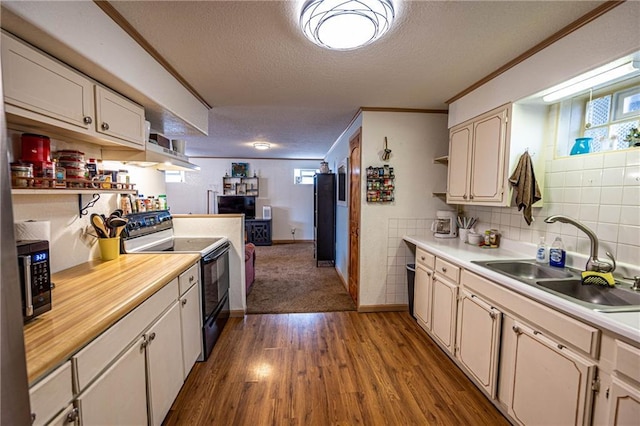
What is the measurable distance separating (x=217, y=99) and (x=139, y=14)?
48.6 inches

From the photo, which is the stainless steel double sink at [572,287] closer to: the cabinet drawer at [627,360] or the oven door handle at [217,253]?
→ the cabinet drawer at [627,360]

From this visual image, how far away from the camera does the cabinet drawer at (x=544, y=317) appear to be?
3.69 ft

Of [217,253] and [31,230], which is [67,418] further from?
[217,253]

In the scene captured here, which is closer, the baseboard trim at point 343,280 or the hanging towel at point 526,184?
the hanging towel at point 526,184

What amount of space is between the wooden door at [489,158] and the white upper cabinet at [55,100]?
264 cm

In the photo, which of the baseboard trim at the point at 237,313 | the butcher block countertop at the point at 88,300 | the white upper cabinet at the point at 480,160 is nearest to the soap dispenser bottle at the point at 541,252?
the white upper cabinet at the point at 480,160

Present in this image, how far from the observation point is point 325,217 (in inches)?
199

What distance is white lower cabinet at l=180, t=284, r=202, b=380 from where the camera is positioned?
1829 millimetres

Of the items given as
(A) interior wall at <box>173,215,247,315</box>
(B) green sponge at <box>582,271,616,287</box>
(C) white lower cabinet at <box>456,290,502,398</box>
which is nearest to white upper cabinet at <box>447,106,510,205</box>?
(B) green sponge at <box>582,271,616,287</box>

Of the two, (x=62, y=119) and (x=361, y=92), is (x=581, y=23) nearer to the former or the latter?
(x=361, y=92)

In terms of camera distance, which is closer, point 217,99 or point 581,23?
point 581,23

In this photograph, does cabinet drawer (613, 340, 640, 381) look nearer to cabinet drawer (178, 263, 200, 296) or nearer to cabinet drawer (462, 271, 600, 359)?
cabinet drawer (462, 271, 600, 359)

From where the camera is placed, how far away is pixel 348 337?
258 cm

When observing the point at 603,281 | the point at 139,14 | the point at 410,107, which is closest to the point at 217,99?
the point at 139,14
